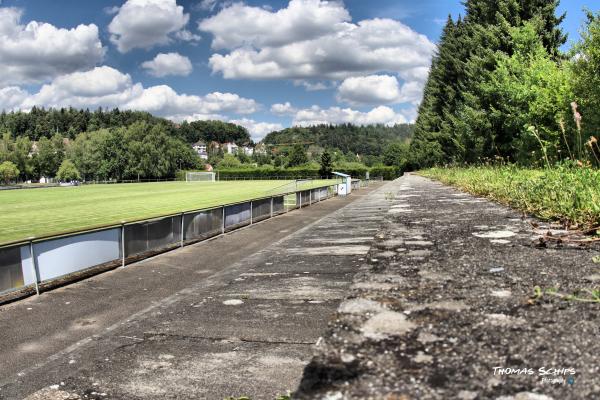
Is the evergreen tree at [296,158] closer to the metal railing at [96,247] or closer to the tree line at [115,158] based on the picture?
the tree line at [115,158]

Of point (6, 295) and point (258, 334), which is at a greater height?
point (258, 334)

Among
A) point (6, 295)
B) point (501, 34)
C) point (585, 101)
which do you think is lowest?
point (6, 295)

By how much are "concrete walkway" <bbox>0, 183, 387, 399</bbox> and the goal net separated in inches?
4259

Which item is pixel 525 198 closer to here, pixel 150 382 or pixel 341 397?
pixel 150 382

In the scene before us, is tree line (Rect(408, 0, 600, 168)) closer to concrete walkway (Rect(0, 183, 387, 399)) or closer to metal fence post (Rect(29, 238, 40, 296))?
concrete walkway (Rect(0, 183, 387, 399))

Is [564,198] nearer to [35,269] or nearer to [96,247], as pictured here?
[35,269]

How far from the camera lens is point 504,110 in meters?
27.3

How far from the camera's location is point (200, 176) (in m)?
117

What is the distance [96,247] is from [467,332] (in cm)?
1042

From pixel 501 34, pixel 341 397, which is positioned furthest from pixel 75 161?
pixel 341 397

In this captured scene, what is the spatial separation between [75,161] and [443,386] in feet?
473

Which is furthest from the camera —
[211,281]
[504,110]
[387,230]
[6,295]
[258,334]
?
[504,110]

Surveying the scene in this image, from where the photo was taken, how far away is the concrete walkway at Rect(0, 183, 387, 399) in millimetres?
3344

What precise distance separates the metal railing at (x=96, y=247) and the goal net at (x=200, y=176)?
100310 millimetres
